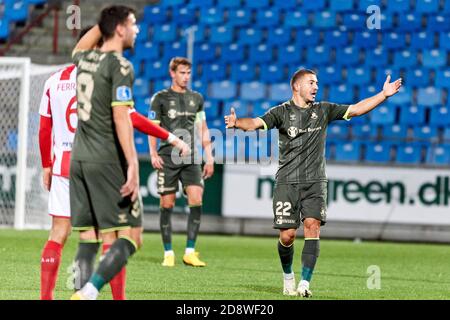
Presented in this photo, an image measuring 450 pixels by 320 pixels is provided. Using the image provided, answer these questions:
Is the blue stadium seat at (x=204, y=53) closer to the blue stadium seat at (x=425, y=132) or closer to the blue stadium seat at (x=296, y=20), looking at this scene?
the blue stadium seat at (x=296, y=20)

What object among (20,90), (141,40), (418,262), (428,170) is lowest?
(418,262)

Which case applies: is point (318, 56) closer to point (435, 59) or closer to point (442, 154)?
point (435, 59)

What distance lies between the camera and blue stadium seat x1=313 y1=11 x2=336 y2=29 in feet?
66.7

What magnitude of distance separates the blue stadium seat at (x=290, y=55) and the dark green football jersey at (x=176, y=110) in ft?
29.8

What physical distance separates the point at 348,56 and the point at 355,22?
32.6 inches

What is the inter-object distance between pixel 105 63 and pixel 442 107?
552 inches

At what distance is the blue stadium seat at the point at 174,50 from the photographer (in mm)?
20550

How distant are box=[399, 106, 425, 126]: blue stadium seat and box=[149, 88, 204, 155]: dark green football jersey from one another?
878 centimetres

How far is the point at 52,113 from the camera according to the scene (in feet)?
22.3

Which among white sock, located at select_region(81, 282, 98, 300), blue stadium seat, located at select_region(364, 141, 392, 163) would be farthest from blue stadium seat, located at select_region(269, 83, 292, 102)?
white sock, located at select_region(81, 282, 98, 300)

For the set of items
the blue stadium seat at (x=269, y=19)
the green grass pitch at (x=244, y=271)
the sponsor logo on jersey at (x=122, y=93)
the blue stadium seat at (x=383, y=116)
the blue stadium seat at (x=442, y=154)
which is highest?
the blue stadium seat at (x=269, y=19)

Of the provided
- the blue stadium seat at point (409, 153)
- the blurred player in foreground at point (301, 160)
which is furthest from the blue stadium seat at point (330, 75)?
the blurred player in foreground at point (301, 160)
